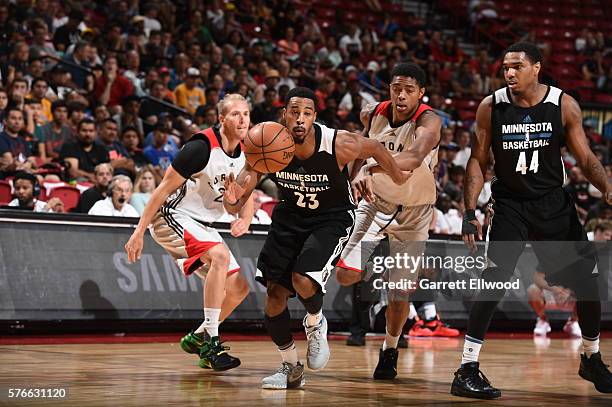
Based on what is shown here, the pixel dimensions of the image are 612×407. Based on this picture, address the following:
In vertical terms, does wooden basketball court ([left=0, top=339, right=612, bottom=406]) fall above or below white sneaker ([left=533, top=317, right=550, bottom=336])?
above

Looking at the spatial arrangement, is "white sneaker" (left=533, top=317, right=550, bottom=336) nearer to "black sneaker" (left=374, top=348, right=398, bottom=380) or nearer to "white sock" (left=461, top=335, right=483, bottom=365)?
"black sneaker" (left=374, top=348, right=398, bottom=380)

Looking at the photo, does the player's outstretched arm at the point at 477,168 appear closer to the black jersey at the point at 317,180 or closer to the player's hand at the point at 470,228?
the player's hand at the point at 470,228

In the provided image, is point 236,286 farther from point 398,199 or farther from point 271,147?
point 271,147

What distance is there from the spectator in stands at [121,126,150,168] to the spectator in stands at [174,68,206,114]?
217cm

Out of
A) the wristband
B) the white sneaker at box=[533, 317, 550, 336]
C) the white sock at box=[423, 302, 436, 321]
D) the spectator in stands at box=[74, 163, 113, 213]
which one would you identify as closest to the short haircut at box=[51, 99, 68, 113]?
the spectator in stands at box=[74, 163, 113, 213]

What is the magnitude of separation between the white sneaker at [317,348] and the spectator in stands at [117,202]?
4418 mm

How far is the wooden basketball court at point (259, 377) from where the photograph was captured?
5.39 m

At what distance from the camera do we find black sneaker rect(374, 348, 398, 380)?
6559mm

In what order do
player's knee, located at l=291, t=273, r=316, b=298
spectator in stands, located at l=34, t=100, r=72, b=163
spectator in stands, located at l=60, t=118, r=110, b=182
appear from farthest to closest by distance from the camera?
spectator in stands, located at l=34, t=100, r=72, b=163 < spectator in stands, located at l=60, t=118, r=110, b=182 < player's knee, located at l=291, t=273, r=316, b=298

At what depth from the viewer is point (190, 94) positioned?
14688 millimetres

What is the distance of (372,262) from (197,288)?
5.98ft

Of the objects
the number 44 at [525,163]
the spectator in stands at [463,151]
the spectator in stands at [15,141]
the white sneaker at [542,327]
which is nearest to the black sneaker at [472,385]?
the number 44 at [525,163]

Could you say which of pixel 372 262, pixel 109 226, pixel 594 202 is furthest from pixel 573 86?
pixel 109 226

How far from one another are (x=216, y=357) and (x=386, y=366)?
119 centimetres
